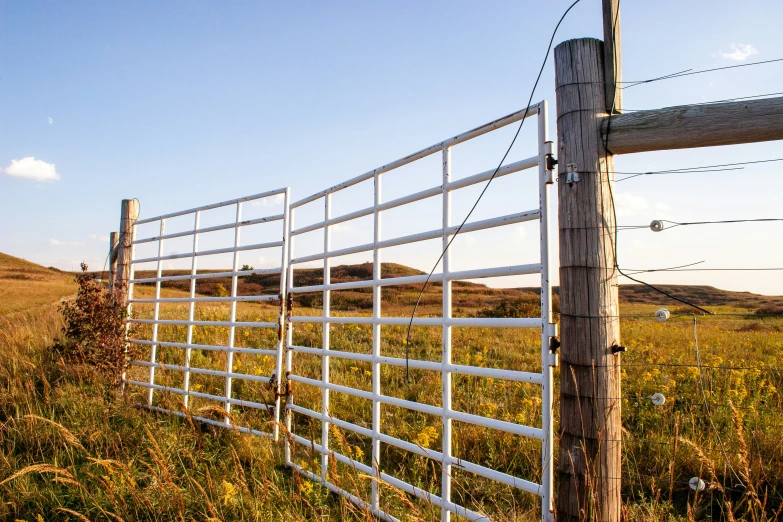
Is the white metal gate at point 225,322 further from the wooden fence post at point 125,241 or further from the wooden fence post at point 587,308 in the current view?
the wooden fence post at point 587,308

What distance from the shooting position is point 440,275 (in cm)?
341

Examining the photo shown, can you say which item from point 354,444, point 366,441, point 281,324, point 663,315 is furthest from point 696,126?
point 366,441

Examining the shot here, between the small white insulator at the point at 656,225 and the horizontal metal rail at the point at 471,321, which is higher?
the small white insulator at the point at 656,225

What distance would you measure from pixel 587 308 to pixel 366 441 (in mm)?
3678

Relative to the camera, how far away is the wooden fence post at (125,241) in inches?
309

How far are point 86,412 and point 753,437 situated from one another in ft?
20.5

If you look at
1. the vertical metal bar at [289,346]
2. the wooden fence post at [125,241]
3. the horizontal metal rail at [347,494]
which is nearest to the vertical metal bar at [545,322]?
the horizontal metal rail at [347,494]

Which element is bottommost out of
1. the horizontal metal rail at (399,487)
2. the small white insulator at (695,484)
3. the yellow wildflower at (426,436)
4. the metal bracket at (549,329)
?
the horizontal metal rail at (399,487)

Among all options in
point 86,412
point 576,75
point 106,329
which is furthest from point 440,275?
point 106,329

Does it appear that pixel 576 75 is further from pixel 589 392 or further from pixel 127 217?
pixel 127 217

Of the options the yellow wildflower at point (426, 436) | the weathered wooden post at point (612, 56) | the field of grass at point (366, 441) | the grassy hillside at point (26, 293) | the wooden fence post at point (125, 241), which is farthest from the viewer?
the grassy hillside at point (26, 293)

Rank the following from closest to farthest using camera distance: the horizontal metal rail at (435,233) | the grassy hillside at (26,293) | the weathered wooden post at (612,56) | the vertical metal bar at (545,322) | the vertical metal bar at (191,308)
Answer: the vertical metal bar at (545,322)
the weathered wooden post at (612,56)
the horizontal metal rail at (435,233)
the vertical metal bar at (191,308)
the grassy hillside at (26,293)

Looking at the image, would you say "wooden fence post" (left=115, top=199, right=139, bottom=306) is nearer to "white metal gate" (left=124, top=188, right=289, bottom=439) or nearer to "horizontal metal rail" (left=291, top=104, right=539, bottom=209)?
"white metal gate" (left=124, top=188, right=289, bottom=439)

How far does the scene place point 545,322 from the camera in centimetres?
273
